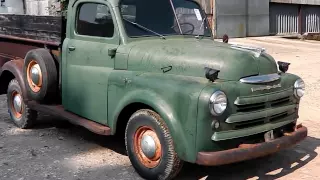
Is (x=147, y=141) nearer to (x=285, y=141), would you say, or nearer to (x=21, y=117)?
(x=285, y=141)

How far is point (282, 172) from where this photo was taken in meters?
4.96

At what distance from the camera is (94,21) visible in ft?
18.1

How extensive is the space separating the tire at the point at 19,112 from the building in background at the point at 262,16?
12.1m

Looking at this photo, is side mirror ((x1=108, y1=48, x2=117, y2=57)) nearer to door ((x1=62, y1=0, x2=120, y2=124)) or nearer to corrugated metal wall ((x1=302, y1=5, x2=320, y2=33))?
door ((x1=62, y1=0, x2=120, y2=124))

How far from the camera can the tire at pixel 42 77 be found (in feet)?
19.2

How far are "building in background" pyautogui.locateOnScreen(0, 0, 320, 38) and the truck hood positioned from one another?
1200cm

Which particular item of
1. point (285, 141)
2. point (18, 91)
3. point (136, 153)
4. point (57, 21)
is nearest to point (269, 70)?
point (285, 141)

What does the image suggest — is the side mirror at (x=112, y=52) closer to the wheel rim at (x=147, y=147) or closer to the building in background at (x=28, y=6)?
the wheel rim at (x=147, y=147)

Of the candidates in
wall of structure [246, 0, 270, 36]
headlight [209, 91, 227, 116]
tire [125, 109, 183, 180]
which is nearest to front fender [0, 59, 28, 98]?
tire [125, 109, 183, 180]

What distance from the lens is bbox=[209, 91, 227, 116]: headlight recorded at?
4.02 meters

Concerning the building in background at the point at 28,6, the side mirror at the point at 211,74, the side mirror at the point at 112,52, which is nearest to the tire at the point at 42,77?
the side mirror at the point at 112,52

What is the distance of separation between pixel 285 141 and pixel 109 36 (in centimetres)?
224

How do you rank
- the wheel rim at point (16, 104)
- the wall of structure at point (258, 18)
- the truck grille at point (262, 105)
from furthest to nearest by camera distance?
1. the wall of structure at point (258, 18)
2. the wheel rim at point (16, 104)
3. the truck grille at point (262, 105)

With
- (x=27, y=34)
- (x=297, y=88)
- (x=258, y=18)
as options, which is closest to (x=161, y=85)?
(x=297, y=88)
